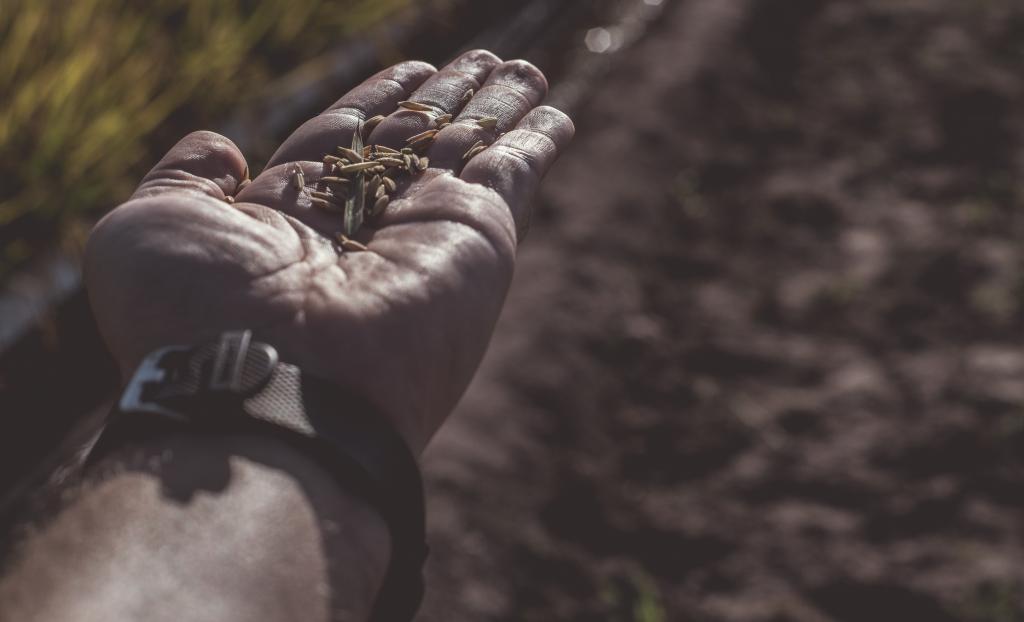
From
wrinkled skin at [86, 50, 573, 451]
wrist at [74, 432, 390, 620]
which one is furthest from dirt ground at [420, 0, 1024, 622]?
wrist at [74, 432, 390, 620]

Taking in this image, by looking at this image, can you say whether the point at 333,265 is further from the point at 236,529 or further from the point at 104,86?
the point at 104,86

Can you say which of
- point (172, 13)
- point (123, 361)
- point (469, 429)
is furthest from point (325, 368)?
point (172, 13)

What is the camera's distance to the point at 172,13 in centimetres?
390

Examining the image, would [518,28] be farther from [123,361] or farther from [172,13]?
[123,361]

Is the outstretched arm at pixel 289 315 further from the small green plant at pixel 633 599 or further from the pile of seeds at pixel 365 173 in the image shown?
the small green plant at pixel 633 599

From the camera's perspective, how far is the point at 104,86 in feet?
11.0

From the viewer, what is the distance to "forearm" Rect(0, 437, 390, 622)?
49.2 inches

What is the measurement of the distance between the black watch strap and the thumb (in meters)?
0.38

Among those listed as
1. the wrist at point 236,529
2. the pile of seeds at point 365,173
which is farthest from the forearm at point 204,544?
the pile of seeds at point 365,173

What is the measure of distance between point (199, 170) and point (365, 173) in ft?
1.02

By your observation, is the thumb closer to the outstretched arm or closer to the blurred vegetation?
the outstretched arm

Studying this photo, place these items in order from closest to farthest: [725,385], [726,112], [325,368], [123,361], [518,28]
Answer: [325,368]
[123,361]
[725,385]
[726,112]
[518,28]

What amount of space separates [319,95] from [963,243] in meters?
2.53

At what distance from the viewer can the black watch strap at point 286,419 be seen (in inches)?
59.1
